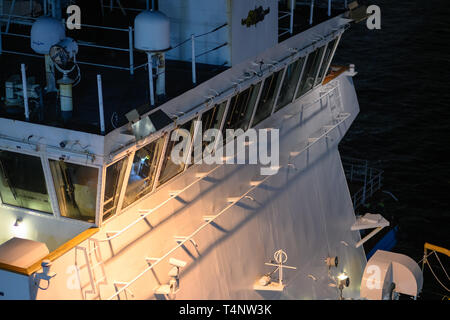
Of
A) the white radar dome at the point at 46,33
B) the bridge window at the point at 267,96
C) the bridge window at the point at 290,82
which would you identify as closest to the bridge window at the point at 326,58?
the bridge window at the point at 290,82

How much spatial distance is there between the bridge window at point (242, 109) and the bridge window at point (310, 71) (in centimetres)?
272

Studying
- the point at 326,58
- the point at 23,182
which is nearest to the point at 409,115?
the point at 326,58

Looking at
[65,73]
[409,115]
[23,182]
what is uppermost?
[65,73]

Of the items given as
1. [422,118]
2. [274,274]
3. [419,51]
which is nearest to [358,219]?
[274,274]

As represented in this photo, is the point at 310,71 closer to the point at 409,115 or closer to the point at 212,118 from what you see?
the point at 212,118

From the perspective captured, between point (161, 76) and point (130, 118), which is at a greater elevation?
point (161, 76)

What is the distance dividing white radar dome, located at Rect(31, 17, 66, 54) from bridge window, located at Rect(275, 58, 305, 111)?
616cm

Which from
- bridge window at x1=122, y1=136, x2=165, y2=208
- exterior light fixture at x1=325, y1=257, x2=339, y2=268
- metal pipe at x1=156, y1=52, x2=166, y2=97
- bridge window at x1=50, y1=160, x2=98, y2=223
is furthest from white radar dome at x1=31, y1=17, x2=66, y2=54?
exterior light fixture at x1=325, y1=257, x2=339, y2=268

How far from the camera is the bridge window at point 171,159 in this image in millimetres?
14148

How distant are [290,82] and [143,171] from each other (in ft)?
19.7

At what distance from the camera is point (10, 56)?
1633 centimetres

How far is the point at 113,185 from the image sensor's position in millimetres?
12992

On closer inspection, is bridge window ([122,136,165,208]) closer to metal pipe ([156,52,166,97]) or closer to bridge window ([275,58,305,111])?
metal pipe ([156,52,166,97])

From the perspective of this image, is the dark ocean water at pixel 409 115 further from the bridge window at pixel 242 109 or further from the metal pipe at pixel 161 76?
the metal pipe at pixel 161 76
